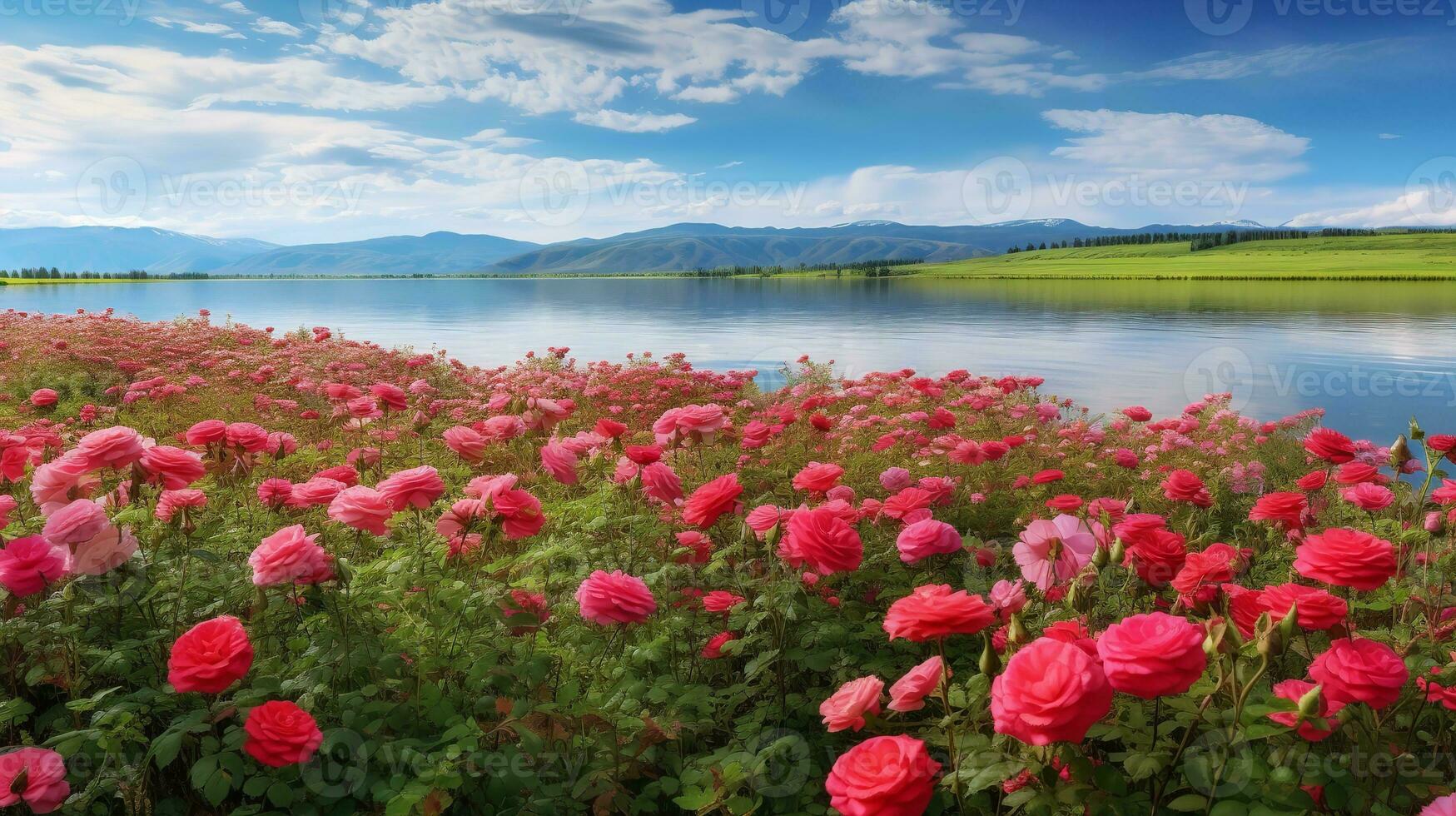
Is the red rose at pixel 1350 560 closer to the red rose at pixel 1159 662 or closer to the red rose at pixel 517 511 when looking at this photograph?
the red rose at pixel 1159 662

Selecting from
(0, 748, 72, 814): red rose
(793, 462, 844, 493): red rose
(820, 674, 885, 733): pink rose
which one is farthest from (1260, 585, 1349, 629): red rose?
(0, 748, 72, 814): red rose

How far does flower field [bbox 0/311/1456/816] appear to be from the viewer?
68.3 inches

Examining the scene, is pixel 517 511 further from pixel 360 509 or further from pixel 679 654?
pixel 679 654

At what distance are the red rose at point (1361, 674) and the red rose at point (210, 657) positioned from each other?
9.40ft

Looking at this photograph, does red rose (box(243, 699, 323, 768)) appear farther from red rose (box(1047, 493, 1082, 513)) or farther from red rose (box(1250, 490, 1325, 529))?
red rose (box(1250, 490, 1325, 529))

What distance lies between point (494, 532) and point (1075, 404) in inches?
575

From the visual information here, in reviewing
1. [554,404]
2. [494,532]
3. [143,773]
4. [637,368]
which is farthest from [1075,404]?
[143,773]

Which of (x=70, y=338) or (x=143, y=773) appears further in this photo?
(x=70, y=338)

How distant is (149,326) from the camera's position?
16016 mm

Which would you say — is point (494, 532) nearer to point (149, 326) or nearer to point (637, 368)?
point (637, 368)

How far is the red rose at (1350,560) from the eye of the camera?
2.00 meters

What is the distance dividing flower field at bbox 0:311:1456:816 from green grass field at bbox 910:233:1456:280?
88987mm

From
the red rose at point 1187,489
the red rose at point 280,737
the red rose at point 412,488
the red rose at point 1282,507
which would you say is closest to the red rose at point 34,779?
the red rose at point 280,737

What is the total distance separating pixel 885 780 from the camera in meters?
1.54
